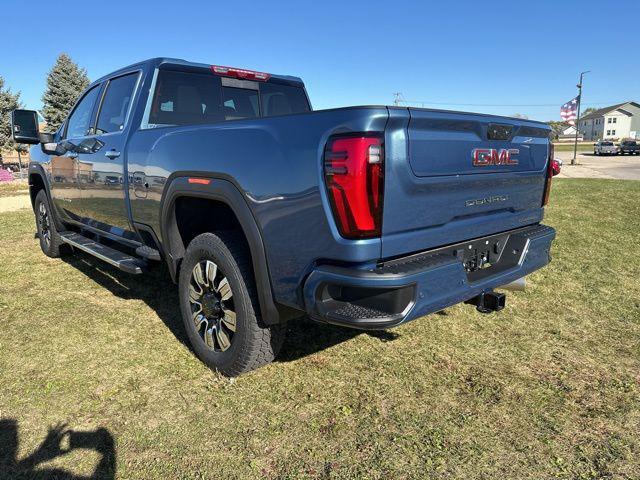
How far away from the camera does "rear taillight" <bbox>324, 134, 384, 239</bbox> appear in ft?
6.86

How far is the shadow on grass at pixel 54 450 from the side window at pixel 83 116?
3097 mm

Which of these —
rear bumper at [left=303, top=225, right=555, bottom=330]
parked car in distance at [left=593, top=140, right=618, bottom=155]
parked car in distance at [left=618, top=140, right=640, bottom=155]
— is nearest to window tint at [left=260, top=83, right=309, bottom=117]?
rear bumper at [left=303, top=225, right=555, bottom=330]

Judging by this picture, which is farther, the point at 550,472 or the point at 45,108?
the point at 45,108

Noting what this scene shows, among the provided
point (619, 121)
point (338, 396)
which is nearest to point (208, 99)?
point (338, 396)

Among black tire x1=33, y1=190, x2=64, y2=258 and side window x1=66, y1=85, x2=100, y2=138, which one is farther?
black tire x1=33, y1=190, x2=64, y2=258

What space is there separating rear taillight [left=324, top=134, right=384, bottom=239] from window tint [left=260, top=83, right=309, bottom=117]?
2501 millimetres

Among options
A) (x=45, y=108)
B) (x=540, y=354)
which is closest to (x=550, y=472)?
(x=540, y=354)

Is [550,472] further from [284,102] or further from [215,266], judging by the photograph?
[284,102]

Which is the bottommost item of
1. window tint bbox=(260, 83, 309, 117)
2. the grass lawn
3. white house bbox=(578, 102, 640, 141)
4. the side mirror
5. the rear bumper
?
the grass lawn

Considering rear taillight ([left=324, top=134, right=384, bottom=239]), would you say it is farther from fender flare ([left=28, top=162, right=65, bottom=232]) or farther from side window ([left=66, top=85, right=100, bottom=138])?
fender flare ([left=28, top=162, right=65, bottom=232])

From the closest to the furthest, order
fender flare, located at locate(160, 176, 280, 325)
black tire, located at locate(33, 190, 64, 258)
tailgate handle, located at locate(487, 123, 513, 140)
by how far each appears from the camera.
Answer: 1. fender flare, located at locate(160, 176, 280, 325)
2. tailgate handle, located at locate(487, 123, 513, 140)
3. black tire, located at locate(33, 190, 64, 258)

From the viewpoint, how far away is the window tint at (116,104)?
13.3 ft

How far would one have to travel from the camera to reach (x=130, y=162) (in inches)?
142

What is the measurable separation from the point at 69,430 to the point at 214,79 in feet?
9.61
